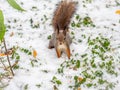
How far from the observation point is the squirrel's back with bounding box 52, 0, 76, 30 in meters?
3.77

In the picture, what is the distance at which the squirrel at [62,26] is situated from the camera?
3.77 metres

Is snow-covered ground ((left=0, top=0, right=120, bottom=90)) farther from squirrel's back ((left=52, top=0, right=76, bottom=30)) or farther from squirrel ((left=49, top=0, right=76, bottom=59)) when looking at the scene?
squirrel's back ((left=52, top=0, right=76, bottom=30))

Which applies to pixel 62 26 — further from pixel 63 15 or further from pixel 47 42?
pixel 47 42

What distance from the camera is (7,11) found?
4992mm

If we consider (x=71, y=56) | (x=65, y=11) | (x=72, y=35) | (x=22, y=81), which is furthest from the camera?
(x=72, y=35)

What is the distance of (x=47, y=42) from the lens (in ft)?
14.2

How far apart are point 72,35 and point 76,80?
1.06 meters

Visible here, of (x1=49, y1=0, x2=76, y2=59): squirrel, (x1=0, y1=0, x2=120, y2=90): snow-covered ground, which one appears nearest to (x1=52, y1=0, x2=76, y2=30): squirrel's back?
(x1=49, y1=0, x2=76, y2=59): squirrel

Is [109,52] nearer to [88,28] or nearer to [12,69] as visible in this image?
[88,28]

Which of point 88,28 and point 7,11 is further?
point 7,11

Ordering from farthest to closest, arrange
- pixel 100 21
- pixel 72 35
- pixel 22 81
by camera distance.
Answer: pixel 100 21
pixel 72 35
pixel 22 81

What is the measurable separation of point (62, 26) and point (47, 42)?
626 millimetres

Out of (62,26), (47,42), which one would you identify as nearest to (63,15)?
(62,26)

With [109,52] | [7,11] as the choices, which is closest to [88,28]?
[109,52]
